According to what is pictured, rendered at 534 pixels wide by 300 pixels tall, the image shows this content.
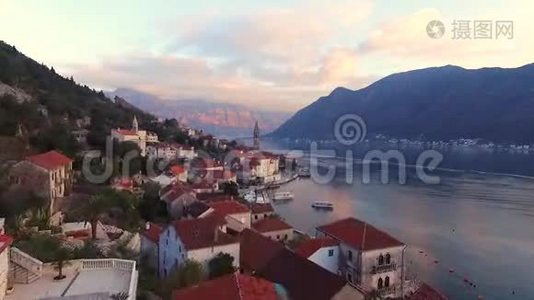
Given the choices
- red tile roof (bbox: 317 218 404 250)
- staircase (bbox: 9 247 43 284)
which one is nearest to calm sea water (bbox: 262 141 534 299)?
red tile roof (bbox: 317 218 404 250)

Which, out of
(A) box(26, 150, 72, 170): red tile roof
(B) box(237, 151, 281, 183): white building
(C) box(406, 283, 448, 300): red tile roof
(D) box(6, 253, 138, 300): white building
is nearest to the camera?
(D) box(6, 253, 138, 300): white building

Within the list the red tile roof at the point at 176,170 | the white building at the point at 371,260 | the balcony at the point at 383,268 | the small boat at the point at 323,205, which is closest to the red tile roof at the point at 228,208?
the white building at the point at 371,260

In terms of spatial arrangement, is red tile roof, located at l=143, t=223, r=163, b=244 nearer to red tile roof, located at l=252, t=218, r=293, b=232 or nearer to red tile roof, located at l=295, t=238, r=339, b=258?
red tile roof, located at l=295, t=238, r=339, b=258

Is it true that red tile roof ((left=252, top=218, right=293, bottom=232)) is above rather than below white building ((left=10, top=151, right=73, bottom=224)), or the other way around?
below

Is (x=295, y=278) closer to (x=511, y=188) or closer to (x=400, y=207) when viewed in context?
(x=400, y=207)

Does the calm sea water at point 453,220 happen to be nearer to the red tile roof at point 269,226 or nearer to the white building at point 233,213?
the red tile roof at point 269,226

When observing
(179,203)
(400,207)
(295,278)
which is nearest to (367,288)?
(295,278)
